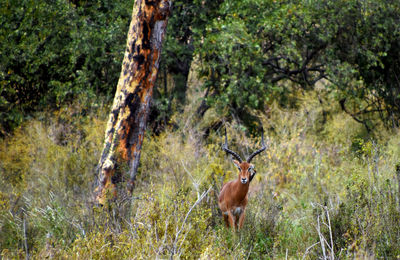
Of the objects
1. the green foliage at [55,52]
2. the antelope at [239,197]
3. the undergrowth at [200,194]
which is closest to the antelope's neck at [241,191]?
the antelope at [239,197]

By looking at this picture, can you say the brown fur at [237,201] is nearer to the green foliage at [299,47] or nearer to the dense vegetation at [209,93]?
the dense vegetation at [209,93]

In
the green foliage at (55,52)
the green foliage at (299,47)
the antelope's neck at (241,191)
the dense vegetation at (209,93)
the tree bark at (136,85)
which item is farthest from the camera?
the green foliage at (299,47)

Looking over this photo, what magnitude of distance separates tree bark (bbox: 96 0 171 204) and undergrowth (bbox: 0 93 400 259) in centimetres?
81

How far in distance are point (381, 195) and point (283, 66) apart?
26.7 ft

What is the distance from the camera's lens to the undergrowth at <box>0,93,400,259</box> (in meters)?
5.18

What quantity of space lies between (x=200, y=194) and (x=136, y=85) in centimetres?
199

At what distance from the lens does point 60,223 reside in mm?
6609

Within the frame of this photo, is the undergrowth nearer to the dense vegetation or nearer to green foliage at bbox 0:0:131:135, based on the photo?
the dense vegetation

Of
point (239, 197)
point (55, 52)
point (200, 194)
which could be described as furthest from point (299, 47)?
point (200, 194)

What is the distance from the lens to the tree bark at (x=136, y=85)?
300 inches

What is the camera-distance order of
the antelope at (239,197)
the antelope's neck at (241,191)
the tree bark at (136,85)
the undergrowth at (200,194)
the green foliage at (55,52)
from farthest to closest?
the green foliage at (55,52) → the tree bark at (136,85) → the antelope's neck at (241,191) → the antelope at (239,197) → the undergrowth at (200,194)

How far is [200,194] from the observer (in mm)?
7586

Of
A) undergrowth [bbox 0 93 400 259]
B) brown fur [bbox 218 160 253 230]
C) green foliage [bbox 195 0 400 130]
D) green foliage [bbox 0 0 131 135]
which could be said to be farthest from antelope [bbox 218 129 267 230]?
green foliage [bbox 0 0 131 135]

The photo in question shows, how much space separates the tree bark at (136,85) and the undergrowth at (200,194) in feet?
2.66
